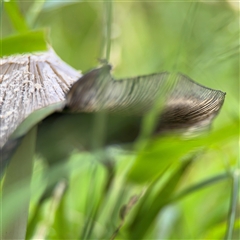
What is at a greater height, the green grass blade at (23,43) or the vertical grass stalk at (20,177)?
the green grass blade at (23,43)

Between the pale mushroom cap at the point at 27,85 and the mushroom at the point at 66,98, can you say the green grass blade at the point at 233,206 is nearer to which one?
the mushroom at the point at 66,98

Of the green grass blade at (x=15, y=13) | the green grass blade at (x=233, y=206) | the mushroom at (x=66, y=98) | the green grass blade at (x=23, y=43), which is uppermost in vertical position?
the green grass blade at (x=15, y=13)

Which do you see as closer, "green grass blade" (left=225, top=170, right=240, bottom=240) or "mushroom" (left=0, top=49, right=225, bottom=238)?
"mushroom" (left=0, top=49, right=225, bottom=238)

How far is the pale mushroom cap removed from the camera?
0.43 m

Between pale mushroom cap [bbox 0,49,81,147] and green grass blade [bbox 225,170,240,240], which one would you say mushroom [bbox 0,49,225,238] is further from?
green grass blade [bbox 225,170,240,240]

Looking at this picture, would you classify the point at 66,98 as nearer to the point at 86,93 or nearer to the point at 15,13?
the point at 86,93

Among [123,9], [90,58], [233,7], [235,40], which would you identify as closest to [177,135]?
[235,40]

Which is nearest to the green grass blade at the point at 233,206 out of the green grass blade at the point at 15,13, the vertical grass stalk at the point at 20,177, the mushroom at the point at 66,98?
the mushroom at the point at 66,98

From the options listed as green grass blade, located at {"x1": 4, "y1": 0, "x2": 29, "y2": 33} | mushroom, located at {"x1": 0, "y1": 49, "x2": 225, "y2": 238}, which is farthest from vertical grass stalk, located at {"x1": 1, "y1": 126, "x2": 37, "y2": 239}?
green grass blade, located at {"x1": 4, "y1": 0, "x2": 29, "y2": 33}

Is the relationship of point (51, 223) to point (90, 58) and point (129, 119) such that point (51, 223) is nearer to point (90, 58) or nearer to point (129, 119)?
point (129, 119)

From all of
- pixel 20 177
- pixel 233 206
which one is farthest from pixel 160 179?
pixel 20 177

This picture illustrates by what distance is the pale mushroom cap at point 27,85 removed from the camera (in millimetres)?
426

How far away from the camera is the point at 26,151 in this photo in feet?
1.68

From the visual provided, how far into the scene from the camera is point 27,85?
473 millimetres
